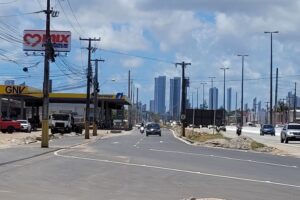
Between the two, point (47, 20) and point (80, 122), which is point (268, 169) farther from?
point (80, 122)

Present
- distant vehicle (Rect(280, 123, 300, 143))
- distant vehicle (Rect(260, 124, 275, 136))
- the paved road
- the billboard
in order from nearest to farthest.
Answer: the paved road → distant vehicle (Rect(280, 123, 300, 143)) → the billboard → distant vehicle (Rect(260, 124, 275, 136))

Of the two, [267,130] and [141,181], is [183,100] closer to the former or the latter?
[267,130]

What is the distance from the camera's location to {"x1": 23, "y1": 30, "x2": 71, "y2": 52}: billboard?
75.8 metres

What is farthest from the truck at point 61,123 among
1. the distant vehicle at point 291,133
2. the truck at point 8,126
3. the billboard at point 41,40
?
the distant vehicle at point 291,133

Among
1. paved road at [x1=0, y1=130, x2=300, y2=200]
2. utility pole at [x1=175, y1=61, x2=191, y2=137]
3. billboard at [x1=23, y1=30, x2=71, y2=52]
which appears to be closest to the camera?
paved road at [x1=0, y1=130, x2=300, y2=200]

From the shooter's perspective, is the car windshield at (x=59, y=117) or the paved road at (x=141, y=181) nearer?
the paved road at (x=141, y=181)

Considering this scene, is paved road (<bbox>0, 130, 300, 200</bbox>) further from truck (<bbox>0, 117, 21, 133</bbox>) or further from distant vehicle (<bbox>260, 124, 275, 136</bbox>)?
distant vehicle (<bbox>260, 124, 275, 136</bbox>)

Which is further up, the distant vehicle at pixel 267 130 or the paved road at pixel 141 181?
the distant vehicle at pixel 267 130

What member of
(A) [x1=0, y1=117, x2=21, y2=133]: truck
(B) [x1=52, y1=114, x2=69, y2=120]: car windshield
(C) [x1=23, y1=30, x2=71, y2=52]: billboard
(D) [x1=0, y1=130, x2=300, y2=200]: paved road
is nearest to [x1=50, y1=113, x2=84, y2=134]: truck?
(B) [x1=52, y1=114, x2=69, y2=120]: car windshield

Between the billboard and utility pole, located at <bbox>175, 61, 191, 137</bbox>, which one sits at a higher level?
the billboard

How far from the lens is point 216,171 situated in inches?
935

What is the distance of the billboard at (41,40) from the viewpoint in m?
75.8

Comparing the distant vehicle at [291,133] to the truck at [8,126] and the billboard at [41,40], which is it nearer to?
the billboard at [41,40]

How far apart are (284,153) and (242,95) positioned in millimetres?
75411
